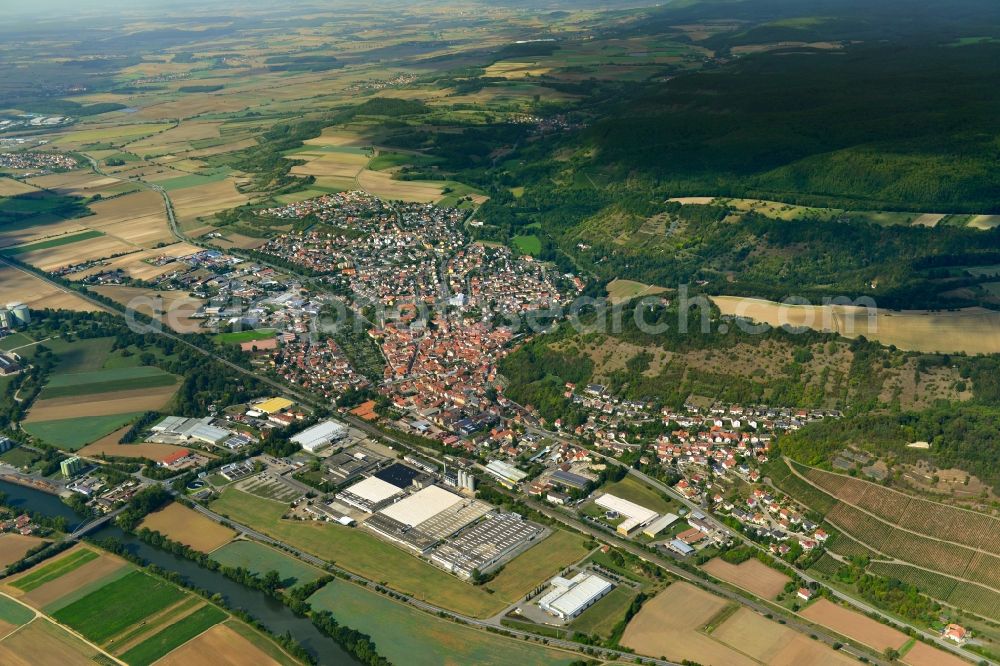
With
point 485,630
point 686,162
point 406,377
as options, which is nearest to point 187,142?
point 686,162

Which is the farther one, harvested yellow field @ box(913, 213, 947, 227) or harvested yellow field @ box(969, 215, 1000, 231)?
harvested yellow field @ box(913, 213, 947, 227)

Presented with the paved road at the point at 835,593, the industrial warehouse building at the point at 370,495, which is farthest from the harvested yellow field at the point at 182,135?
the paved road at the point at 835,593

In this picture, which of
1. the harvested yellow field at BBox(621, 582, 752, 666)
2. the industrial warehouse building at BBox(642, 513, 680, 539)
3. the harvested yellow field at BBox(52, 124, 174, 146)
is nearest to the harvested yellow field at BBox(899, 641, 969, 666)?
the harvested yellow field at BBox(621, 582, 752, 666)

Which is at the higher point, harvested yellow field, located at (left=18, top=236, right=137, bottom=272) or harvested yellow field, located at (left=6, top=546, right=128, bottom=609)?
harvested yellow field, located at (left=18, top=236, right=137, bottom=272)

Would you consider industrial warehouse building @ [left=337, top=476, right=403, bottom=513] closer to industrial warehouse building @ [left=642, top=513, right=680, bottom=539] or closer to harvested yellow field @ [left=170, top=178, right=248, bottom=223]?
industrial warehouse building @ [left=642, top=513, right=680, bottom=539]

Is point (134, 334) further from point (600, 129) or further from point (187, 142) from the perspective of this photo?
point (187, 142)

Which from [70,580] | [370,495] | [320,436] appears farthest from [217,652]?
[320,436]

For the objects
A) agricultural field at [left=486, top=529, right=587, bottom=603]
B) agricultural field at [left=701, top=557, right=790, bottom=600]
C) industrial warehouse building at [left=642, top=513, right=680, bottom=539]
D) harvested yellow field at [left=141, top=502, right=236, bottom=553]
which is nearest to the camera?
agricultural field at [left=701, top=557, right=790, bottom=600]
